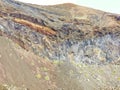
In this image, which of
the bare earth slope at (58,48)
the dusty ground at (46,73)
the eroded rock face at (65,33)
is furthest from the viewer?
the eroded rock face at (65,33)

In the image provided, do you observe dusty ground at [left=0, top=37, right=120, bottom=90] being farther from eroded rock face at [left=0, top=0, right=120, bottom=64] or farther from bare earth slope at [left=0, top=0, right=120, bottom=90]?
eroded rock face at [left=0, top=0, right=120, bottom=64]

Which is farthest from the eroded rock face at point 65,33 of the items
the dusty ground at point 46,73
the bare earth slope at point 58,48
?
the dusty ground at point 46,73

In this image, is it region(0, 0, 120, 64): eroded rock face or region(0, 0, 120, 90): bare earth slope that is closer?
region(0, 0, 120, 90): bare earth slope

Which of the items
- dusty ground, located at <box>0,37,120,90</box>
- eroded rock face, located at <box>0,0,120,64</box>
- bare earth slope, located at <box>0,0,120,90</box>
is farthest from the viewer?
eroded rock face, located at <box>0,0,120,64</box>

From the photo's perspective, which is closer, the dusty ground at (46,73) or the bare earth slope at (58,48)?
the dusty ground at (46,73)

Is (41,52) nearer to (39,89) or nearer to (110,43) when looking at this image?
(39,89)

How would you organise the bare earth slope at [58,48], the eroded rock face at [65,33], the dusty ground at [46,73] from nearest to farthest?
the dusty ground at [46,73] → the bare earth slope at [58,48] → the eroded rock face at [65,33]

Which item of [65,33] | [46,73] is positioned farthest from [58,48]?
[46,73]

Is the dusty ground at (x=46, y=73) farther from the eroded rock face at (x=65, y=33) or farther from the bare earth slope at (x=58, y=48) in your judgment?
the eroded rock face at (x=65, y=33)

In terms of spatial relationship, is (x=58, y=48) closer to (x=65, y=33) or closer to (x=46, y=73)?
(x=65, y=33)

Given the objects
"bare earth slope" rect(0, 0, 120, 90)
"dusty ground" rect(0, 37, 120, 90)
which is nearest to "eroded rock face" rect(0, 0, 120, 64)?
"bare earth slope" rect(0, 0, 120, 90)
